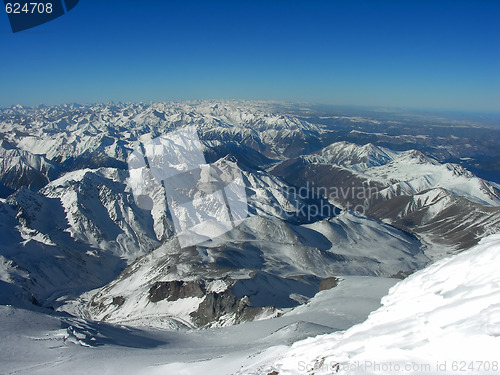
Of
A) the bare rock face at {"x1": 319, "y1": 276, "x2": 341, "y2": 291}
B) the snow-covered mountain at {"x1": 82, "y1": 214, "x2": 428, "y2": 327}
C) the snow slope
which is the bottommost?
the snow-covered mountain at {"x1": 82, "y1": 214, "x2": 428, "y2": 327}

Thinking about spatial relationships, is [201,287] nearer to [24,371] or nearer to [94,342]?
[94,342]

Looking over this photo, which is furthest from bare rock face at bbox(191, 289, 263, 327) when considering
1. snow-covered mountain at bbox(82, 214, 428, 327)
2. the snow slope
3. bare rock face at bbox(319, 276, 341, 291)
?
the snow slope

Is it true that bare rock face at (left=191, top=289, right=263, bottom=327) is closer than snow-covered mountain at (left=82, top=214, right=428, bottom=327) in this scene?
Yes

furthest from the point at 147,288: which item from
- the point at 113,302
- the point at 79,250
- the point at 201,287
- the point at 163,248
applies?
the point at 79,250

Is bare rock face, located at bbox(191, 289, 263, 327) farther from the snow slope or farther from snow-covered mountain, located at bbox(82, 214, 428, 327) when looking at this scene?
the snow slope

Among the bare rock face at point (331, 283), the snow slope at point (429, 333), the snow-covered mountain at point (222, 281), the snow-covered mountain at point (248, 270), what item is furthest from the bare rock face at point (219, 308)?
the snow slope at point (429, 333)

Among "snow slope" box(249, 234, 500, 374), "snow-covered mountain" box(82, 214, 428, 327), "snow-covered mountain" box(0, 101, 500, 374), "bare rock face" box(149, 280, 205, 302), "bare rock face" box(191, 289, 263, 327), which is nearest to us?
"snow slope" box(249, 234, 500, 374)

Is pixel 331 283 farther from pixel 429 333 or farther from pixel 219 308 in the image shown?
pixel 429 333

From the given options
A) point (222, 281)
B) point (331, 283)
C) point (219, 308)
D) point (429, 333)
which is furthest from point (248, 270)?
point (429, 333)

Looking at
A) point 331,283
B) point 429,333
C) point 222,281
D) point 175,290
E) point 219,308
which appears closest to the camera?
point 429,333

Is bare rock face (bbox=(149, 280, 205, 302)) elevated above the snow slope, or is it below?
below
